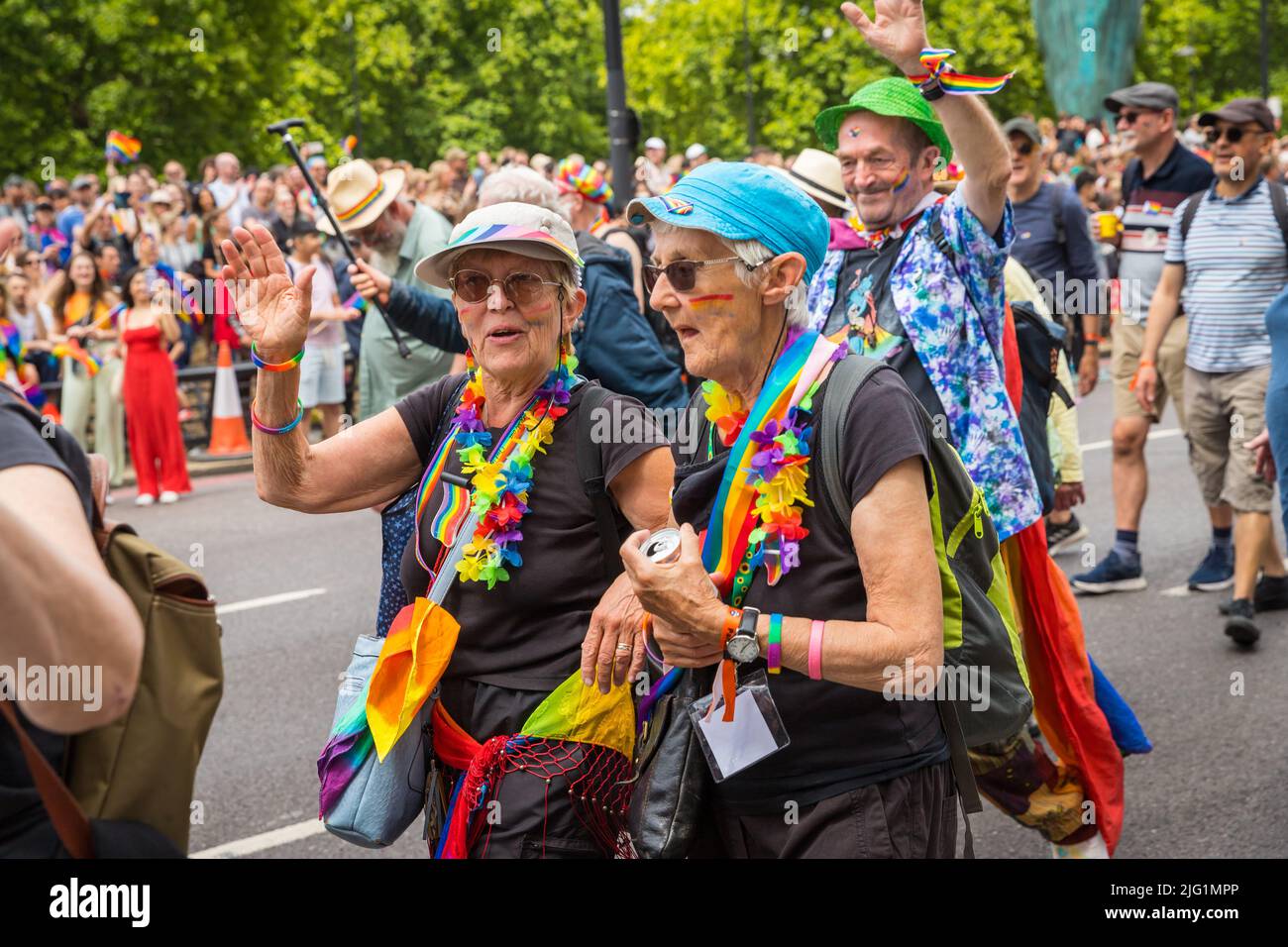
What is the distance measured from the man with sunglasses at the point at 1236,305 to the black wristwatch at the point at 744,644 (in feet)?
14.5

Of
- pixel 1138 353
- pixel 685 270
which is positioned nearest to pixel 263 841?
pixel 685 270

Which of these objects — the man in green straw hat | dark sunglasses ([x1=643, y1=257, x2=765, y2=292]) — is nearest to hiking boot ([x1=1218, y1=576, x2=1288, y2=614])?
the man in green straw hat

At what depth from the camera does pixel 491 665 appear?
2.93 m

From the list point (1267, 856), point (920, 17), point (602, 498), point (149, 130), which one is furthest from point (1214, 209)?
point (149, 130)

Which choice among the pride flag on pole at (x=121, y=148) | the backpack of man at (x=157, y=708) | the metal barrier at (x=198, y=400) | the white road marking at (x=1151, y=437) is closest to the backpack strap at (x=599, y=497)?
the backpack of man at (x=157, y=708)

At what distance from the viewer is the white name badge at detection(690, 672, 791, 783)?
98.4 inches

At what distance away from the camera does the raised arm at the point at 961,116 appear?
11.0ft

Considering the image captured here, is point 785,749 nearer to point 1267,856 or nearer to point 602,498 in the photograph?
point 602,498

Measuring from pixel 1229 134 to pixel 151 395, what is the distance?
8.61 metres

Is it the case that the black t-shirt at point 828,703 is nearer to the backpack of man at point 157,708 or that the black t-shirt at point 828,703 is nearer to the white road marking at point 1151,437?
the backpack of man at point 157,708

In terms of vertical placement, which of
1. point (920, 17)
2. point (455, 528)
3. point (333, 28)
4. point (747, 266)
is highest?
point (333, 28)

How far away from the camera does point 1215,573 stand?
721cm
